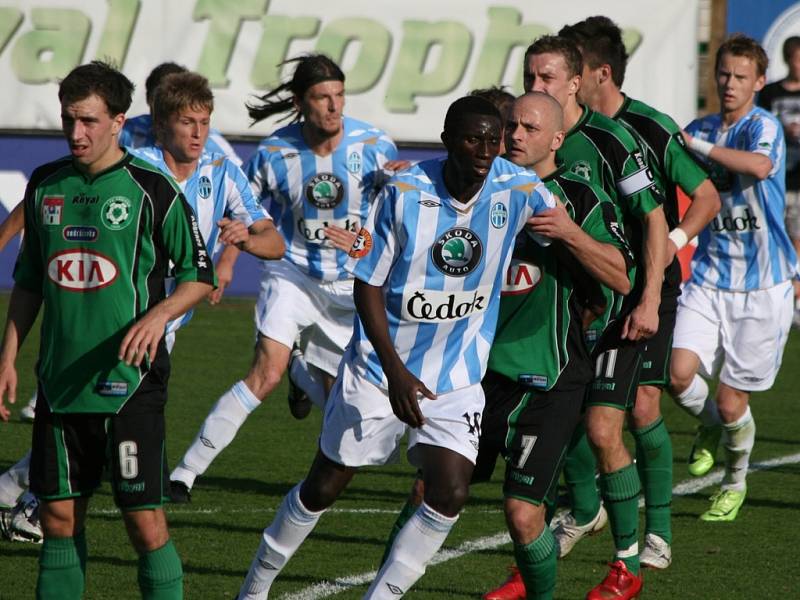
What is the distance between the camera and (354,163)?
9047mm

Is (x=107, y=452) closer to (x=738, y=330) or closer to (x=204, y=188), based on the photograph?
(x=204, y=188)

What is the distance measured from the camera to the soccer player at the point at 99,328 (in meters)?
5.22

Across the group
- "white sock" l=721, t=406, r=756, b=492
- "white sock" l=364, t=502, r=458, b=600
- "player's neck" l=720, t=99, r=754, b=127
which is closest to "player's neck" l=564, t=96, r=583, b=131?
"white sock" l=364, t=502, r=458, b=600

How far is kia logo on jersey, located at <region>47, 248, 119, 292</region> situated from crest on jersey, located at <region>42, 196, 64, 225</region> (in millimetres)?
112

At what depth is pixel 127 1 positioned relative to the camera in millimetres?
17078

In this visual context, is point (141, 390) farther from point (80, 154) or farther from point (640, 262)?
point (640, 262)

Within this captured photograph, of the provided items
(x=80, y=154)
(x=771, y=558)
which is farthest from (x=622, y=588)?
(x=80, y=154)

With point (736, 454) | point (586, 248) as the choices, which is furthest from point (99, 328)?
point (736, 454)

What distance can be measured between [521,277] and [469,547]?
6.27ft

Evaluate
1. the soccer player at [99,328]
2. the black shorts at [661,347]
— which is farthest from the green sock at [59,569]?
the black shorts at [661,347]

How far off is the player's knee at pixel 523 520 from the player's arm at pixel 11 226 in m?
2.75

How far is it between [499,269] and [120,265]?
51.8 inches

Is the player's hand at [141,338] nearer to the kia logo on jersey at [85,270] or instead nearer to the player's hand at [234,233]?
the kia logo on jersey at [85,270]

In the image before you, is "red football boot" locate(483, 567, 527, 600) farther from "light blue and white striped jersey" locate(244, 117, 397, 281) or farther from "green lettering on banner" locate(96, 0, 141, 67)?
"green lettering on banner" locate(96, 0, 141, 67)
